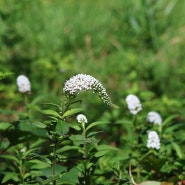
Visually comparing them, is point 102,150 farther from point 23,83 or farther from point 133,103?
point 23,83

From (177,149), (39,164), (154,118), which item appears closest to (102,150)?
(39,164)

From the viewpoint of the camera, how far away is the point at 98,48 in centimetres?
537

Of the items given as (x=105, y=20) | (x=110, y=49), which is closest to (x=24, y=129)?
(x=110, y=49)

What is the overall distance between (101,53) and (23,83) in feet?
8.66

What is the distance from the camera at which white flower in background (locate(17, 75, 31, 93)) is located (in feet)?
9.07

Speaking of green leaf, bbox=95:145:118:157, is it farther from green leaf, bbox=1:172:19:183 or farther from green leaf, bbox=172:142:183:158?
green leaf, bbox=172:142:183:158

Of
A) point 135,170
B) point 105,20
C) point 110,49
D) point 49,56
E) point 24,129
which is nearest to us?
point 24,129

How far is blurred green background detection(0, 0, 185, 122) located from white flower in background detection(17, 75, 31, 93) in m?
0.87

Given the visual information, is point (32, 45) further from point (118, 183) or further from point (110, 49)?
point (118, 183)

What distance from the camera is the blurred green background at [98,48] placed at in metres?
4.26

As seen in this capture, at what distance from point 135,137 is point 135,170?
0.31m

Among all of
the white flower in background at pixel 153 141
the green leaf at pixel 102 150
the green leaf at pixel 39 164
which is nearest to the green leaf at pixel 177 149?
the white flower in background at pixel 153 141

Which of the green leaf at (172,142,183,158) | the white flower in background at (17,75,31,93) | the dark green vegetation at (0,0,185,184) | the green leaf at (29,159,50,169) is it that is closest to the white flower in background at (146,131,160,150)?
the green leaf at (172,142,183,158)

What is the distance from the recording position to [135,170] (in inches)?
106
